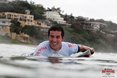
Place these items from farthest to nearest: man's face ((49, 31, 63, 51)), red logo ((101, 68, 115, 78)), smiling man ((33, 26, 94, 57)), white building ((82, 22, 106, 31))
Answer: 1. white building ((82, 22, 106, 31))
2. man's face ((49, 31, 63, 51))
3. smiling man ((33, 26, 94, 57))
4. red logo ((101, 68, 115, 78))

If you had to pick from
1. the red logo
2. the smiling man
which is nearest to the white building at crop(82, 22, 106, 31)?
the smiling man

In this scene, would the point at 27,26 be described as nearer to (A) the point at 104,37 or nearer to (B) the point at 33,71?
(A) the point at 104,37

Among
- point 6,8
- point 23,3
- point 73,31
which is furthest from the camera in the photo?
point 6,8

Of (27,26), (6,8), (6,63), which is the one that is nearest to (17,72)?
(6,63)

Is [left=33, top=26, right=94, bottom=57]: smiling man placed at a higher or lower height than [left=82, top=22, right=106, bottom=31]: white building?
higher

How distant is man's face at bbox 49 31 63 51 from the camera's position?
4161 millimetres

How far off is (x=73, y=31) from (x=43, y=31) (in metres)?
3.45

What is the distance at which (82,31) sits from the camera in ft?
125

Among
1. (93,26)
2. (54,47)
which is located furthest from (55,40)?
(93,26)

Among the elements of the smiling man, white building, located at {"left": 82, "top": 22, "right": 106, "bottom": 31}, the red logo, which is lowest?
white building, located at {"left": 82, "top": 22, "right": 106, "bottom": 31}

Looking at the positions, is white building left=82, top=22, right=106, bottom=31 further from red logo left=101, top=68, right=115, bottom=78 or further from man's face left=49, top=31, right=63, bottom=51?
red logo left=101, top=68, right=115, bottom=78

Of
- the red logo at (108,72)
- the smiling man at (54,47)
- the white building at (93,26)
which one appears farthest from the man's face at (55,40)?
the white building at (93,26)

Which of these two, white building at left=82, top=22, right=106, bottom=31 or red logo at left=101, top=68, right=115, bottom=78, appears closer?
red logo at left=101, top=68, right=115, bottom=78

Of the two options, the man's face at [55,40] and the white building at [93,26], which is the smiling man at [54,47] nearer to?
the man's face at [55,40]
